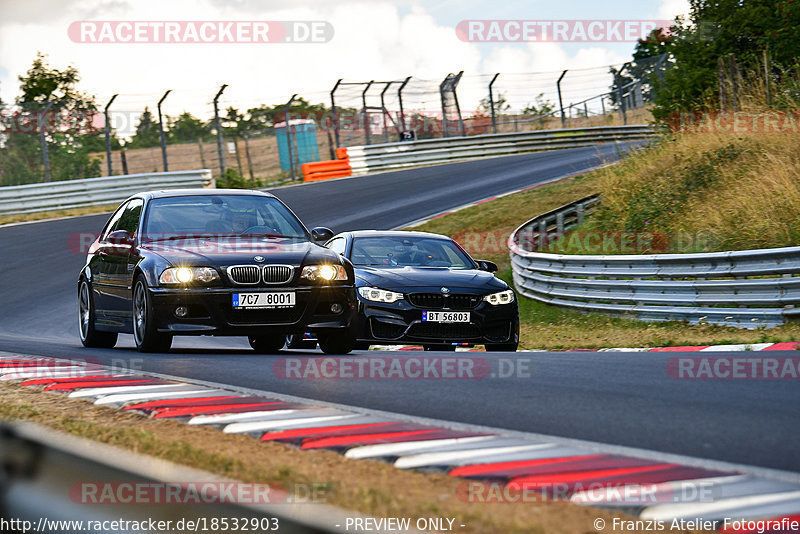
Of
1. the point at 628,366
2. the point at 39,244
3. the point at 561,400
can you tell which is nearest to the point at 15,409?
the point at 561,400

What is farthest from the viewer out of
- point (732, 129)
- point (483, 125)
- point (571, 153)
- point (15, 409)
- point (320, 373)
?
point (483, 125)

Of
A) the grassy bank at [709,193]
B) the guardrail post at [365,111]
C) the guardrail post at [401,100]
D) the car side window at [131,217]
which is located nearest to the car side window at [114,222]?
the car side window at [131,217]

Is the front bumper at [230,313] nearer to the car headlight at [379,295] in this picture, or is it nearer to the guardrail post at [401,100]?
the car headlight at [379,295]

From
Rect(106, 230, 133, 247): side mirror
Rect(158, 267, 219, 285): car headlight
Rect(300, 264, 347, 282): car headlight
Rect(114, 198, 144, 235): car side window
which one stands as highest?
Rect(114, 198, 144, 235): car side window

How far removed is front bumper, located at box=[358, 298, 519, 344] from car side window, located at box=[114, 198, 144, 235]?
8.22 ft

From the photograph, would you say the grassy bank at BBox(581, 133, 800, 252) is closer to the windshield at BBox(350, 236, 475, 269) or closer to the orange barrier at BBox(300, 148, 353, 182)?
the windshield at BBox(350, 236, 475, 269)

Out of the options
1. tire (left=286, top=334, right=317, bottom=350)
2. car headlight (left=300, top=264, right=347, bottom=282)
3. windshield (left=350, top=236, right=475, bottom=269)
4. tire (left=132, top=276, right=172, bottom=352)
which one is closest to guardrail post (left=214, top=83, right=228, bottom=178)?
windshield (left=350, top=236, right=475, bottom=269)

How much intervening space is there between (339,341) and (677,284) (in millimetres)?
5472

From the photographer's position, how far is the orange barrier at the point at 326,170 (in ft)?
111

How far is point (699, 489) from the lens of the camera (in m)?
3.92

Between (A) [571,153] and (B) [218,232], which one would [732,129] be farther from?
(A) [571,153]

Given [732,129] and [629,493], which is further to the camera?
[732,129]

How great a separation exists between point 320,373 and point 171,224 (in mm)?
2813

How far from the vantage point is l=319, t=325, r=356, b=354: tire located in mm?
9359
